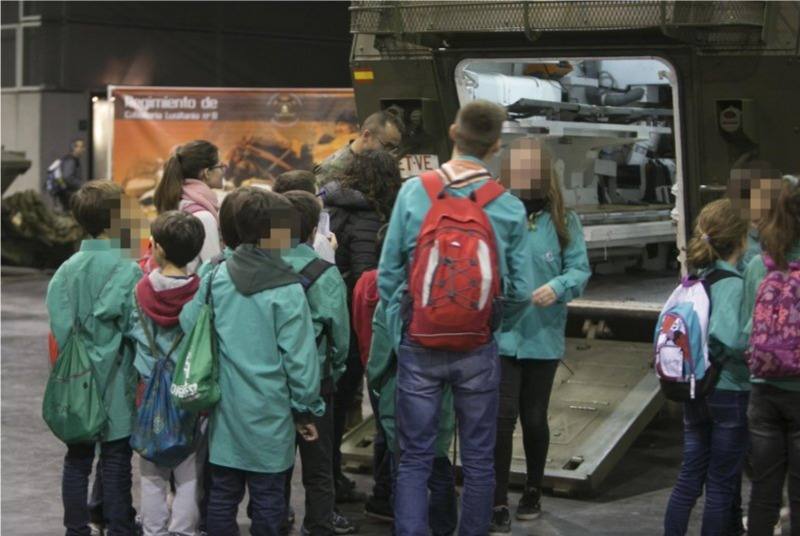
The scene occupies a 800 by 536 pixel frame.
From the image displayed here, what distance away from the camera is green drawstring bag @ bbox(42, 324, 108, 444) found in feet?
18.0

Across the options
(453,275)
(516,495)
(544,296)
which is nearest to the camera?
(453,275)

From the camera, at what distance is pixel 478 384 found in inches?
201

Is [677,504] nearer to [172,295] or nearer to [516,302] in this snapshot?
[516,302]

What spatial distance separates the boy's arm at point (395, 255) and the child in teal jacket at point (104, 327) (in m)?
1.09

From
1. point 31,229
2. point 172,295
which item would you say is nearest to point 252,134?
point 31,229

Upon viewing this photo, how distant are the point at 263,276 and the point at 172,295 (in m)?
0.52

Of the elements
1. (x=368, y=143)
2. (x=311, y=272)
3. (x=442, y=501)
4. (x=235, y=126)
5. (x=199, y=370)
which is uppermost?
(x=235, y=126)

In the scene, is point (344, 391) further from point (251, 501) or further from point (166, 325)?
point (251, 501)

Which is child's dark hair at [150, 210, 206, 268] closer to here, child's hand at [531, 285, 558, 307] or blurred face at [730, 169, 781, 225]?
child's hand at [531, 285, 558, 307]

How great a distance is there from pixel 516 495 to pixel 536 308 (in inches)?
46.8

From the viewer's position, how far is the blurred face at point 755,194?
5.38m

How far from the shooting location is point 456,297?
4910 millimetres

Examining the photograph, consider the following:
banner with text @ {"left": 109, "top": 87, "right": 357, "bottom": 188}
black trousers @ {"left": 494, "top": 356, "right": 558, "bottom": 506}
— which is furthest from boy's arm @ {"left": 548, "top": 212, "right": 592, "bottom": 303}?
banner with text @ {"left": 109, "top": 87, "right": 357, "bottom": 188}

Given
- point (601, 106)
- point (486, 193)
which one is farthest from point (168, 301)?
point (601, 106)
